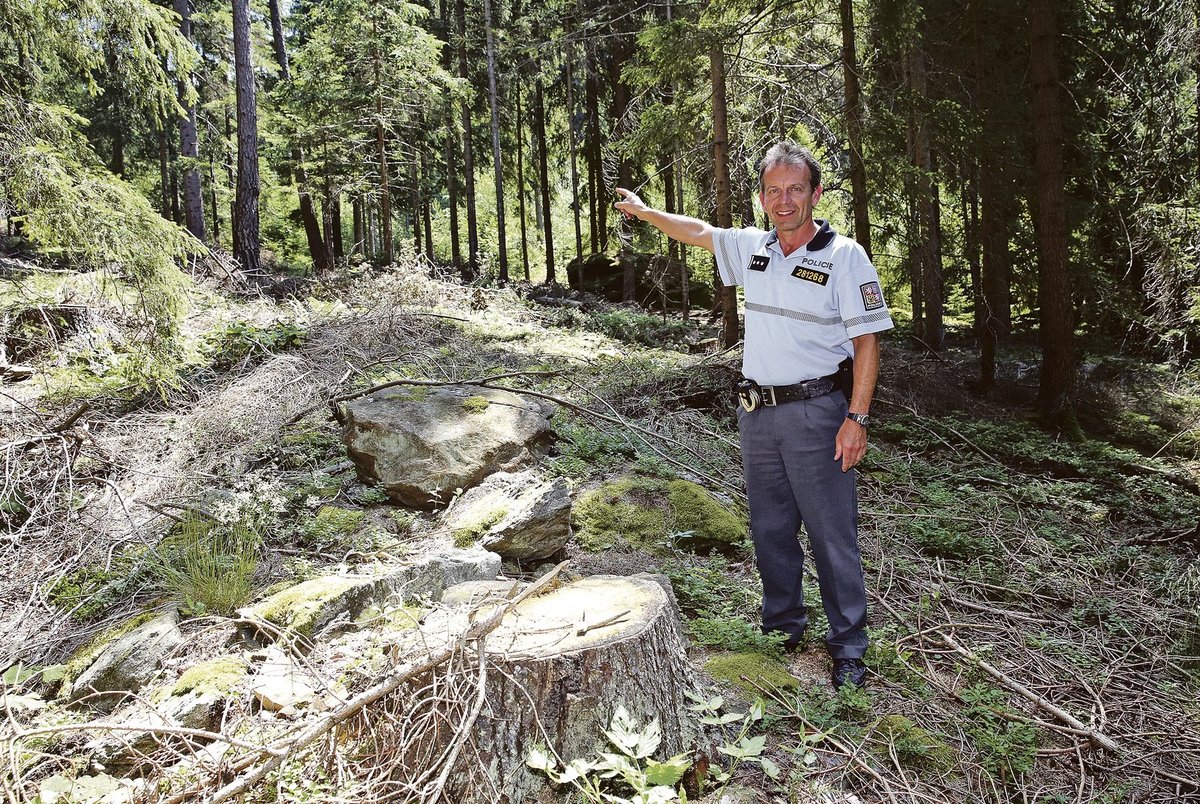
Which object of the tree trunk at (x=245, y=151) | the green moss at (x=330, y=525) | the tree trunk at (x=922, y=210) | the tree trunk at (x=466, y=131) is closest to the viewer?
the green moss at (x=330, y=525)

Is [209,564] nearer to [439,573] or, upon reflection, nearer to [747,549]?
[439,573]

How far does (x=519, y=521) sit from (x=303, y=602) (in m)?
1.32

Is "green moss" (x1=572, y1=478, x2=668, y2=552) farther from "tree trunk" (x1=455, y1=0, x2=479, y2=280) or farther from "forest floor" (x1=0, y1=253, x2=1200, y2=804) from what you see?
"tree trunk" (x1=455, y1=0, x2=479, y2=280)

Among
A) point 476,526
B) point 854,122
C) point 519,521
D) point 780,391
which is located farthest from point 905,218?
point 476,526

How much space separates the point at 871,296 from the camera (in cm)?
312

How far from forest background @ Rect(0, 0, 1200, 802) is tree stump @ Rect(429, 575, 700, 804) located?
858 millimetres

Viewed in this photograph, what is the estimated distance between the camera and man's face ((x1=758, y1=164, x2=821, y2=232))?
3150 mm

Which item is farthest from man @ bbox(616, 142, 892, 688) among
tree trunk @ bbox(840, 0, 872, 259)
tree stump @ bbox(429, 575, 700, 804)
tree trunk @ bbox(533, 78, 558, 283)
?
tree trunk @ bbox(533, 78, 558, 283)

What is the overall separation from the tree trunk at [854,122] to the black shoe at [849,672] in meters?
5.26

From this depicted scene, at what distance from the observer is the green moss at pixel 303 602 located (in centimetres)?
337

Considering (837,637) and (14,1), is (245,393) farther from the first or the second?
(837,637)

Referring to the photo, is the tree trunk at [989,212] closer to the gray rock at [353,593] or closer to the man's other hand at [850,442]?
the man's other hand at [850,442]

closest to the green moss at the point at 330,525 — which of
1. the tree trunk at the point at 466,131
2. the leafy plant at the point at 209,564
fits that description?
the leafy plant at the point at 209,564

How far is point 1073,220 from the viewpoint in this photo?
12453 mm
